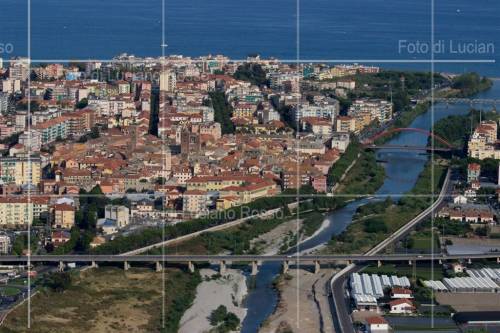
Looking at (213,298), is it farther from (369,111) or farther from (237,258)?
(369,111)

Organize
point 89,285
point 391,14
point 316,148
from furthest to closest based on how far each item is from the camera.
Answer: point 391,14 → point 316,148 → point 89,285

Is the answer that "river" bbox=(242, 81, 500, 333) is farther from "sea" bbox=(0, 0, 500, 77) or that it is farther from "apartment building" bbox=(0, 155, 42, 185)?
"apartment building" bbox=(0, 155, 42, 185)

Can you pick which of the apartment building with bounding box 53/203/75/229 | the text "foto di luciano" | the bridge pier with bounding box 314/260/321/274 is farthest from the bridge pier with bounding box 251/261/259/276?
the text "foto di luciano"

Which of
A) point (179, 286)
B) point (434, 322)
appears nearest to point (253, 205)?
point (179, 286)

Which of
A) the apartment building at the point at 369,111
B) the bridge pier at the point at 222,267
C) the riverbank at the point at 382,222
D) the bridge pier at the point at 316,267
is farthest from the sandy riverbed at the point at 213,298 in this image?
the apartment building at the point at 369,111

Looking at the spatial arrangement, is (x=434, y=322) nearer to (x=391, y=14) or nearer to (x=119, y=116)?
(x=119, y=116)

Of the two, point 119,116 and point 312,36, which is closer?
point 119,116
